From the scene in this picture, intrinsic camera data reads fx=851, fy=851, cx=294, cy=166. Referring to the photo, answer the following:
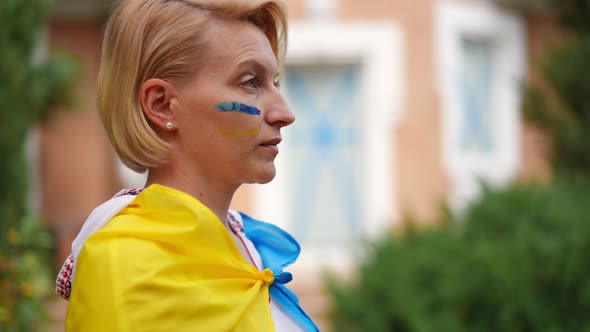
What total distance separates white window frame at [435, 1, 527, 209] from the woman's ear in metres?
7.64

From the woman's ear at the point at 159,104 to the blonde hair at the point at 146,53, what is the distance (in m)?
0.02

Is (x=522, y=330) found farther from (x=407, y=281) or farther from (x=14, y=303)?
(x=14, y=303)

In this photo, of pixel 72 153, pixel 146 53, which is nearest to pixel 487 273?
pixel 146 53

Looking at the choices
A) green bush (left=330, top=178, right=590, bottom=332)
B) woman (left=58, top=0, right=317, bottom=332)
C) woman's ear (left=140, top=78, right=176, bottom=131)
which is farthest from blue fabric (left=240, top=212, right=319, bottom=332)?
green bush (left=330, top=178, right=590, bottom=332)

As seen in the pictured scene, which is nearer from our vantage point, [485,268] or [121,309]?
[121,309]

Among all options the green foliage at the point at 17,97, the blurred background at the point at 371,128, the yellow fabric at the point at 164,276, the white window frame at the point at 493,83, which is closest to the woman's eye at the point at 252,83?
the yellow fabric at the point at 164,276

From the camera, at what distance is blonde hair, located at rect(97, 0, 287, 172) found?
1679mm

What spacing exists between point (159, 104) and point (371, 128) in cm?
775

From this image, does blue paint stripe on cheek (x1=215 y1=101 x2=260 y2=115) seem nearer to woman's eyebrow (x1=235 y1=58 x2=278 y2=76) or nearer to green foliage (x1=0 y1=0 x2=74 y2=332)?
woman's eyebrow (x1=235 y1=58 x2=278 y2=76)

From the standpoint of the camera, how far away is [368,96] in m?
9.38

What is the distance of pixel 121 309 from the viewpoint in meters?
1.50

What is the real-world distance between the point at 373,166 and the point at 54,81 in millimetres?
3873

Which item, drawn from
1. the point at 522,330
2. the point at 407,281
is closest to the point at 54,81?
the point at 407,281

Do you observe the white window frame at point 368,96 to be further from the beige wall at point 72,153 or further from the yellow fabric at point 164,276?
the yellow fabric at point 164,276
